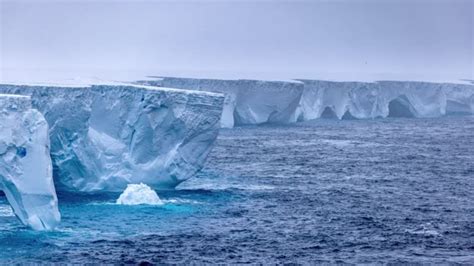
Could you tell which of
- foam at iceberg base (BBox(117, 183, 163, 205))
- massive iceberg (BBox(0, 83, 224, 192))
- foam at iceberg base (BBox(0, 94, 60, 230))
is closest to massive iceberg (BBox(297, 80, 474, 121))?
massive iceberg (BBox(0, 83, 224, 192))

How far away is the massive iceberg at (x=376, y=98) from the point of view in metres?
28.1

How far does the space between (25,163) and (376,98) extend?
793 inches

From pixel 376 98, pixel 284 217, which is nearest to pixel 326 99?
pixel 376 98

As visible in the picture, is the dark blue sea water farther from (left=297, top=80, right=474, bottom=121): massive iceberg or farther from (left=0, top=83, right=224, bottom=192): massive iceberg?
(left=297, top=80, right=474, bottom=121): massive iceberg

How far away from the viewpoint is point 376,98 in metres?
29.2

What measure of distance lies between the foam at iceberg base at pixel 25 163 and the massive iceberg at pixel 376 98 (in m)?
17.7

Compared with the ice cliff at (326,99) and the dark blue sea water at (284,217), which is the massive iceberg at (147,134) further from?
the ice cliff at (326,99)

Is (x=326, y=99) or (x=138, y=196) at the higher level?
(x=326, y=99)

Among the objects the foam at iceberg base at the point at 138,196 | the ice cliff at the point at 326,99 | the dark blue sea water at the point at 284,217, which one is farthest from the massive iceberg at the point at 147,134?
the ice cliff at the point at 326,99

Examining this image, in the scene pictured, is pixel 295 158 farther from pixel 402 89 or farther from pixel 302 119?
pixel 402 89

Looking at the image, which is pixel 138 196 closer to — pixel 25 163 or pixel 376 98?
pixel 25 163

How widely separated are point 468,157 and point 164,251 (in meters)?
10.8

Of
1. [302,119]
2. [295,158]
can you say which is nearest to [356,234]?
[295,158]

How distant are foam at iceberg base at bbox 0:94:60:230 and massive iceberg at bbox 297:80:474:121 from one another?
17.7 meters
